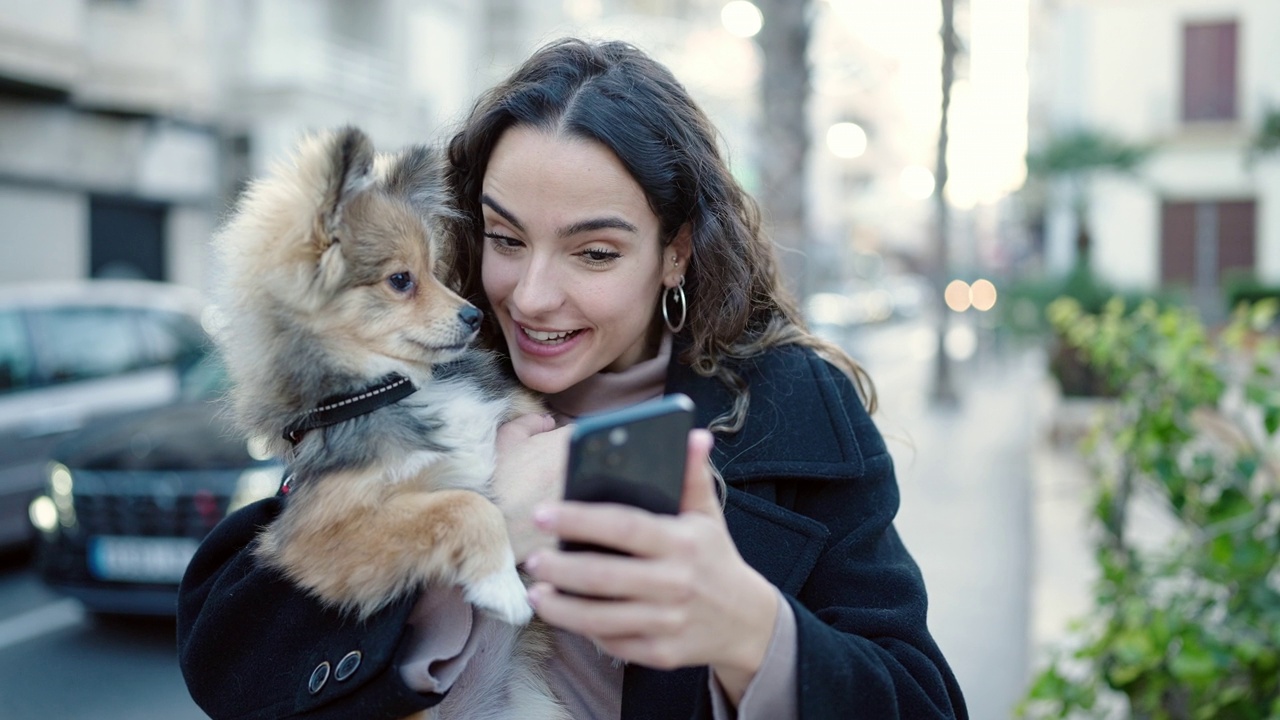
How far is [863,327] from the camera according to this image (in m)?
38.5

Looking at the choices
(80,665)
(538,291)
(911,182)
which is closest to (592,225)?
(538,291)

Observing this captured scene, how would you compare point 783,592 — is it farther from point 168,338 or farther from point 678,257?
point 168,338

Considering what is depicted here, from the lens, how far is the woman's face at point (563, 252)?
2023 millimetres

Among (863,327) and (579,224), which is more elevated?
(579,224)

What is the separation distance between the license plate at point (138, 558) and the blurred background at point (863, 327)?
0.07 ft

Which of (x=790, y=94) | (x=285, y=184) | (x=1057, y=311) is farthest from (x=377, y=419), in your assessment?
(x=790, y=94)

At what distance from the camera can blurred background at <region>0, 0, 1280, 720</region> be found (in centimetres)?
332

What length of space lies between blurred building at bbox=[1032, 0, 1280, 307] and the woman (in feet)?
72.2

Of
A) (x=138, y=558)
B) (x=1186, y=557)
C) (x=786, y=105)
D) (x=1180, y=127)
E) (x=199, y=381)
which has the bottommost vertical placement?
(x=138, y=558)

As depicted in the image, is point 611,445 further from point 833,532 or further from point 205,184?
point 205,184

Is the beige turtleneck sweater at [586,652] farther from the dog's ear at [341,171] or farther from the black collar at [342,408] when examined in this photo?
the dog's ear at [341,171]

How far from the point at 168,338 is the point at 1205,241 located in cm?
2174

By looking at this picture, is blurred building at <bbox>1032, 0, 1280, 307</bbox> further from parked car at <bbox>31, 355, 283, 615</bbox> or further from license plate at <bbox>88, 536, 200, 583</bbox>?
license plate at <bbox>88, 536, 200, 583</bbox>

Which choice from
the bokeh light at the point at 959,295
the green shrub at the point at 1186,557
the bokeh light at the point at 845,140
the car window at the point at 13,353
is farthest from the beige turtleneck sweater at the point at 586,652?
the bokeh light at the point at 845,140
